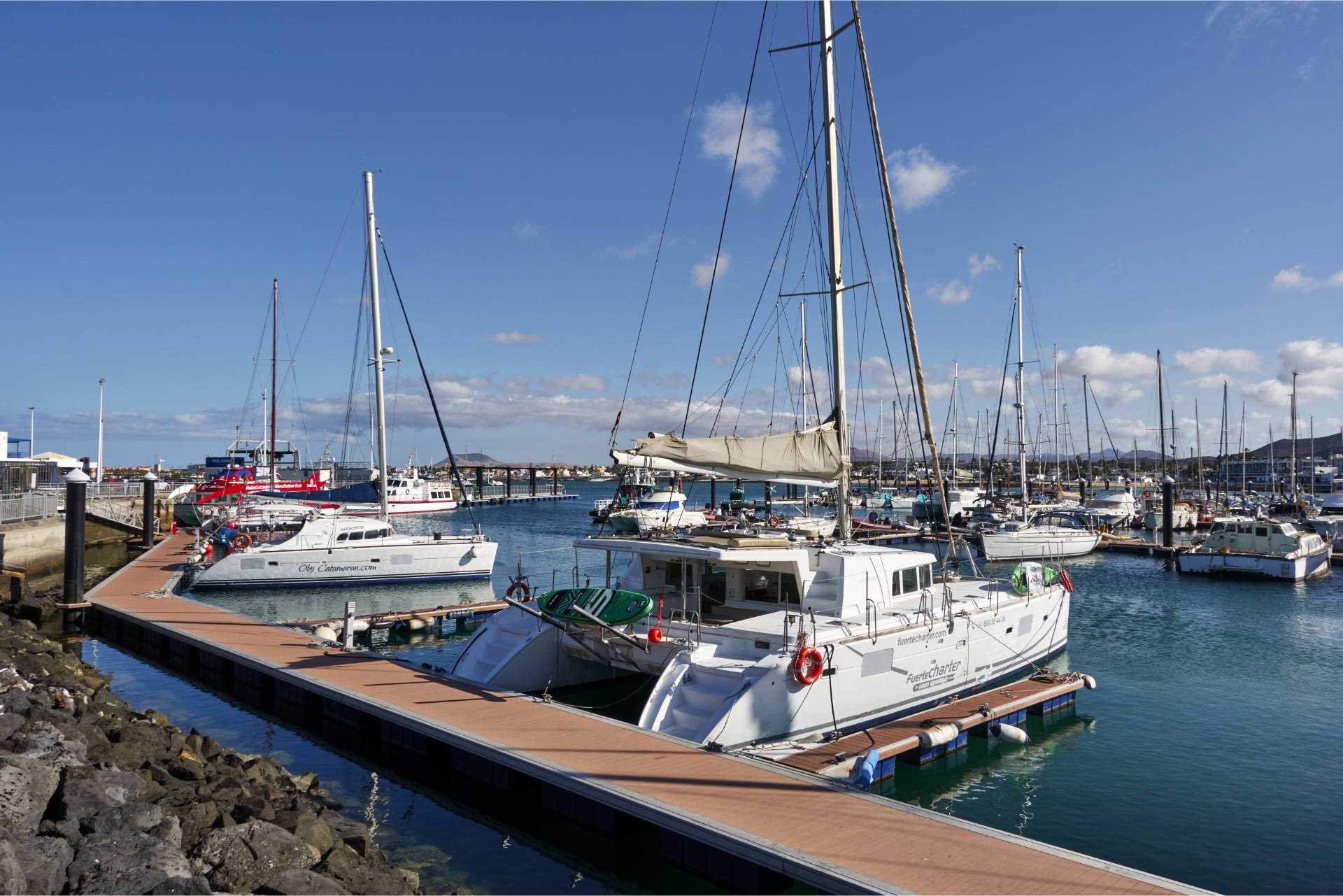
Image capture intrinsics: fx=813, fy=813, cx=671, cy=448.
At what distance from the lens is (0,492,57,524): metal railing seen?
28.3 m

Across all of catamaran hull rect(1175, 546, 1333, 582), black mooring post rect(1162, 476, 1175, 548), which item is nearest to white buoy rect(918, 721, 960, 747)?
catamaran hull rect(1175, 546, 1333, 582)

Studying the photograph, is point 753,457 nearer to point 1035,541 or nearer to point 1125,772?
point 1125,772

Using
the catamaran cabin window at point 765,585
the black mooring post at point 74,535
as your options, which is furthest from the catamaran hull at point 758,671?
the black mooring post at point 74,535

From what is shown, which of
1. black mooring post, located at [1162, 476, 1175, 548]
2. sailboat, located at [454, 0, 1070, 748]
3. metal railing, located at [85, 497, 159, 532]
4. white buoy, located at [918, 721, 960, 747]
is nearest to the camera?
sailboat, located at [454, 0, 1070, 748]

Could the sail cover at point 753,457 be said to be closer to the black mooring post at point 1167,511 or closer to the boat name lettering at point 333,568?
the boat name lettering at point 333,568

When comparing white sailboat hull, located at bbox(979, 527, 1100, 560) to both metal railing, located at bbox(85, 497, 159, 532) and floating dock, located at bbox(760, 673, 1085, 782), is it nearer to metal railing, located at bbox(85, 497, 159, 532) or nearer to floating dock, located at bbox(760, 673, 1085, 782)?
floating dock, located at bbox(760, 673, 1085, 782)

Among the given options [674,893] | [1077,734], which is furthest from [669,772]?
A: [1077,734]

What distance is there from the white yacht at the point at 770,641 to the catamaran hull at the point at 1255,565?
77.4ft

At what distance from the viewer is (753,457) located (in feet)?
44.3

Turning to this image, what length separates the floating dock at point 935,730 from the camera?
10.4 meters

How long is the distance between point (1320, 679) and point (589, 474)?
17849cm

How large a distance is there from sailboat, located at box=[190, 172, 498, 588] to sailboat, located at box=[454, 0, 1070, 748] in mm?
15747

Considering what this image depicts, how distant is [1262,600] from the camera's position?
94.4 feet

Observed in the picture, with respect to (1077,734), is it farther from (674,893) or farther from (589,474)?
(589,474)
